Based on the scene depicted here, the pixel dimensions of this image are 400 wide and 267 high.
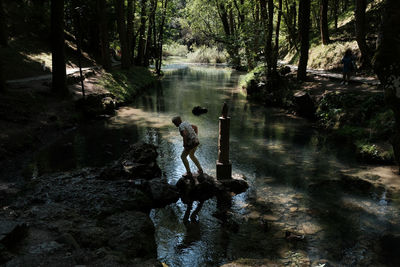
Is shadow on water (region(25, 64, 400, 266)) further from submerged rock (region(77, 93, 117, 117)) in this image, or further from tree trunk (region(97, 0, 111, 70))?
tree trunk (region(97, 0, 111, 70))

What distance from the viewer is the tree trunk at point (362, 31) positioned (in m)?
20.6

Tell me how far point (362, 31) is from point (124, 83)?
18.5 meters

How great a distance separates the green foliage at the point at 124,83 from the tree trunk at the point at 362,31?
16711mm

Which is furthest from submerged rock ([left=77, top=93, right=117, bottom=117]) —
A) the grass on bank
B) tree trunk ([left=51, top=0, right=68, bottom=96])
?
the grass on bank

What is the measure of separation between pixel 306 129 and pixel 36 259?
15.1 meters

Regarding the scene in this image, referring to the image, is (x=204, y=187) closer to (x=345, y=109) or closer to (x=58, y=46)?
(x=345, y=109)

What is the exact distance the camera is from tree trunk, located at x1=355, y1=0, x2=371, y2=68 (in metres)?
20.6

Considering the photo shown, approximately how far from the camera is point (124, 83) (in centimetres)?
2820

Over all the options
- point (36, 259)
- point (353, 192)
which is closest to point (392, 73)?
point (353, 192)

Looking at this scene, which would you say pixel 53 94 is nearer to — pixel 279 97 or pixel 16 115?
pixel 16 115

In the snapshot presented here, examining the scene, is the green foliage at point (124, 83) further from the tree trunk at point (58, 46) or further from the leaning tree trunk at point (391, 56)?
the leaning tree trunk at point (391, 56)

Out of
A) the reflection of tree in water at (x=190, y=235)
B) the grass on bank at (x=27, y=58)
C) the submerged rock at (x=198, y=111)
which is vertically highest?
the grass on bank at (x=27, y=58)

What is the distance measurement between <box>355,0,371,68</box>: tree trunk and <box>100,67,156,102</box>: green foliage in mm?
16711

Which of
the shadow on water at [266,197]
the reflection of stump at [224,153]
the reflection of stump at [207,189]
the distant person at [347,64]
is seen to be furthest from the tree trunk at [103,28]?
the reflection of stump at [207,189]
